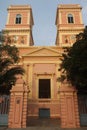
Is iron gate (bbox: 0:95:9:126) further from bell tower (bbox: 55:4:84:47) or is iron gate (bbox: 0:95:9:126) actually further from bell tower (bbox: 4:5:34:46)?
bell tower (bbox: 55:4:84:47)

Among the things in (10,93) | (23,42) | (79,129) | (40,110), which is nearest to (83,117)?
(79,129)

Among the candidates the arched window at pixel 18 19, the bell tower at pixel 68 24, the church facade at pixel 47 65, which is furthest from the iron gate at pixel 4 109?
the arched window at pixel 18 19

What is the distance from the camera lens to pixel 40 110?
81.3ft

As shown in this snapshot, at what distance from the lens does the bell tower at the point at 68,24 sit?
35.5 m

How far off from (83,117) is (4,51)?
6.81 m

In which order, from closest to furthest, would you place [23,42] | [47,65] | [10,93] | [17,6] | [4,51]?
[4,51]
[10,93]
[47,65]
[23,42]
[17,6]

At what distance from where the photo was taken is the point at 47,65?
29.2 metres

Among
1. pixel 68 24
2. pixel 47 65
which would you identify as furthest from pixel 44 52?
pixel 68 24

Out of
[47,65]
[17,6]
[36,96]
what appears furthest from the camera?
[17,6]

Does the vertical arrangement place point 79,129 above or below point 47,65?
below

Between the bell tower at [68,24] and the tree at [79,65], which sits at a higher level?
the bell tower at [68,24]

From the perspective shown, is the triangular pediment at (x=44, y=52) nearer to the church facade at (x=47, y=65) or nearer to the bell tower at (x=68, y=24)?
the church facade at (x=47, y=65)

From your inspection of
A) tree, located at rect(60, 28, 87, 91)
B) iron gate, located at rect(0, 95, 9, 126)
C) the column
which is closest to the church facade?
tree, located at rect(60, 28, 87, 91)

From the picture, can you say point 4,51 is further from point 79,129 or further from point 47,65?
point 47,65
